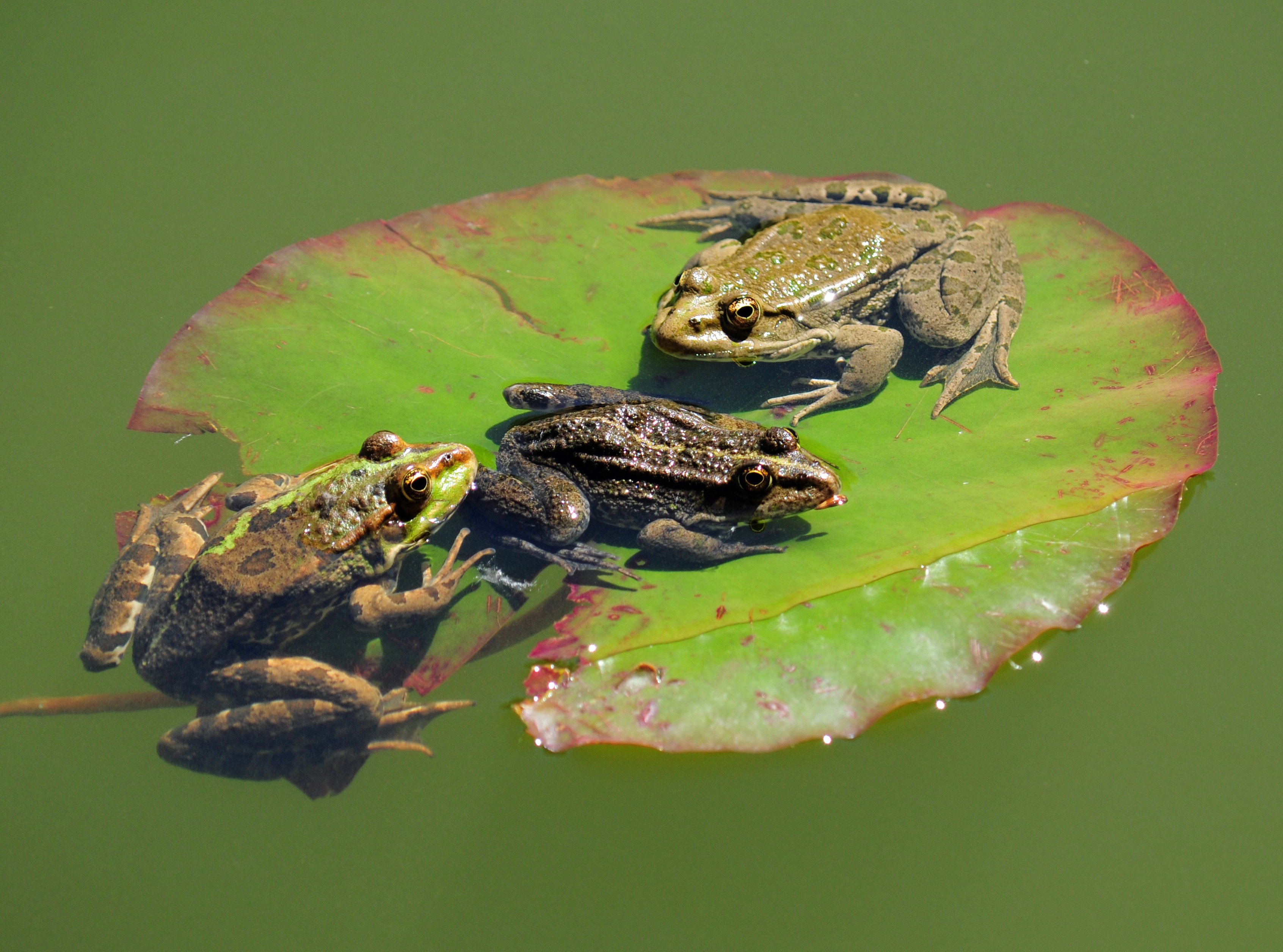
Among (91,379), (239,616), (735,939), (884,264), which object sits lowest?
(735,939)

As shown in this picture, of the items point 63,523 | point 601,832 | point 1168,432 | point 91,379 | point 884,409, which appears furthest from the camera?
point 91,379

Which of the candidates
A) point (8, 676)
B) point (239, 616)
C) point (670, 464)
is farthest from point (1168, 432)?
point (8, 676)

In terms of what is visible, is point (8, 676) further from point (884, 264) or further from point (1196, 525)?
point (1196, 525)

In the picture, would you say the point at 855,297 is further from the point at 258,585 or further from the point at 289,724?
the point at 289,724

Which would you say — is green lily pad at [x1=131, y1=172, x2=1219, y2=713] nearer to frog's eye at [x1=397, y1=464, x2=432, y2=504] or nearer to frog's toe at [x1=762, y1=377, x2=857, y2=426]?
frog's toe at [x1=762, y1=377, x2=857, y2=426]

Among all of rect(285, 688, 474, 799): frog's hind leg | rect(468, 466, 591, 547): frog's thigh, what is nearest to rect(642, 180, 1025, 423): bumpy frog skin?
rect(468, 466, 591, 547): frog's thigh

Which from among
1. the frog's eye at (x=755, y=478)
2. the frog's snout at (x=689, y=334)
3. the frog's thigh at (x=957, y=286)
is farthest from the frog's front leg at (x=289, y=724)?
the frog's thigh at (x=957, y=286)

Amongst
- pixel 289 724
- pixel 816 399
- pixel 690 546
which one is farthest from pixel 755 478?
pixel 289 724
